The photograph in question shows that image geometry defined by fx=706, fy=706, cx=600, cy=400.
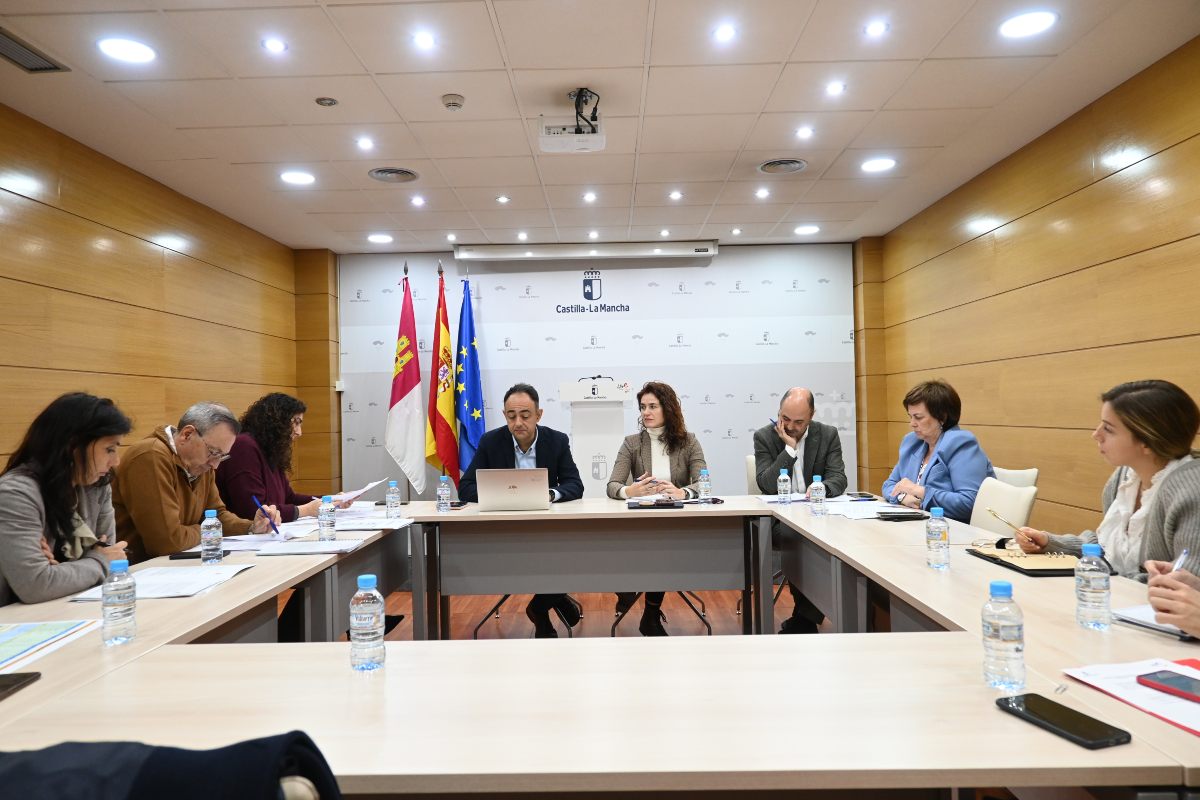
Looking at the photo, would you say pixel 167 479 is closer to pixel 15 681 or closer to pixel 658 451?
pixel 15 681

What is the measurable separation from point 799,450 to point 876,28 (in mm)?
2285

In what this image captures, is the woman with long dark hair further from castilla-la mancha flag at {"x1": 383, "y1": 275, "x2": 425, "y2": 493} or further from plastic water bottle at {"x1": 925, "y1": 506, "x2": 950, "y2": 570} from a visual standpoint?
castilla-la mancha flag at {"x1": 383, "y1": 275, "x2": 425, "y2": 493}

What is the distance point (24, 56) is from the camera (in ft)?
10.5

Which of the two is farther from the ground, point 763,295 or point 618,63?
point 618,63

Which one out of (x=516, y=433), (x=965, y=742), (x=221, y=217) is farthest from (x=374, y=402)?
(x=965, y=742)

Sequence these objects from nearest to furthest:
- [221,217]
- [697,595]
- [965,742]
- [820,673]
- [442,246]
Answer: [965,742], [820,673], [697,595], [221,217], [442,246]

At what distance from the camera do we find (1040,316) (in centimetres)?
446

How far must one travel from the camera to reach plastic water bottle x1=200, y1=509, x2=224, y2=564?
2.59 meters

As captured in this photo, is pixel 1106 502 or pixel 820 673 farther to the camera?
pixel 1106 502

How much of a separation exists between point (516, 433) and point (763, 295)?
3.91m

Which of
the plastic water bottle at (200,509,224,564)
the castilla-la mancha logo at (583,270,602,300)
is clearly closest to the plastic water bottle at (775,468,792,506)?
the plastic water bottle at (200,509,224,564)

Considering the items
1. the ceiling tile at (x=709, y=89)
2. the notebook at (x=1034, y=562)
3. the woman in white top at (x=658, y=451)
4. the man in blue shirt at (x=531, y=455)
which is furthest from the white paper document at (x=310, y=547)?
the ceiling tile at (x=709, y=89)

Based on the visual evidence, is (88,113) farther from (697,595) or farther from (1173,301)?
(1173,301)

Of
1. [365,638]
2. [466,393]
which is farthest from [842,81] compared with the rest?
[466,393]
